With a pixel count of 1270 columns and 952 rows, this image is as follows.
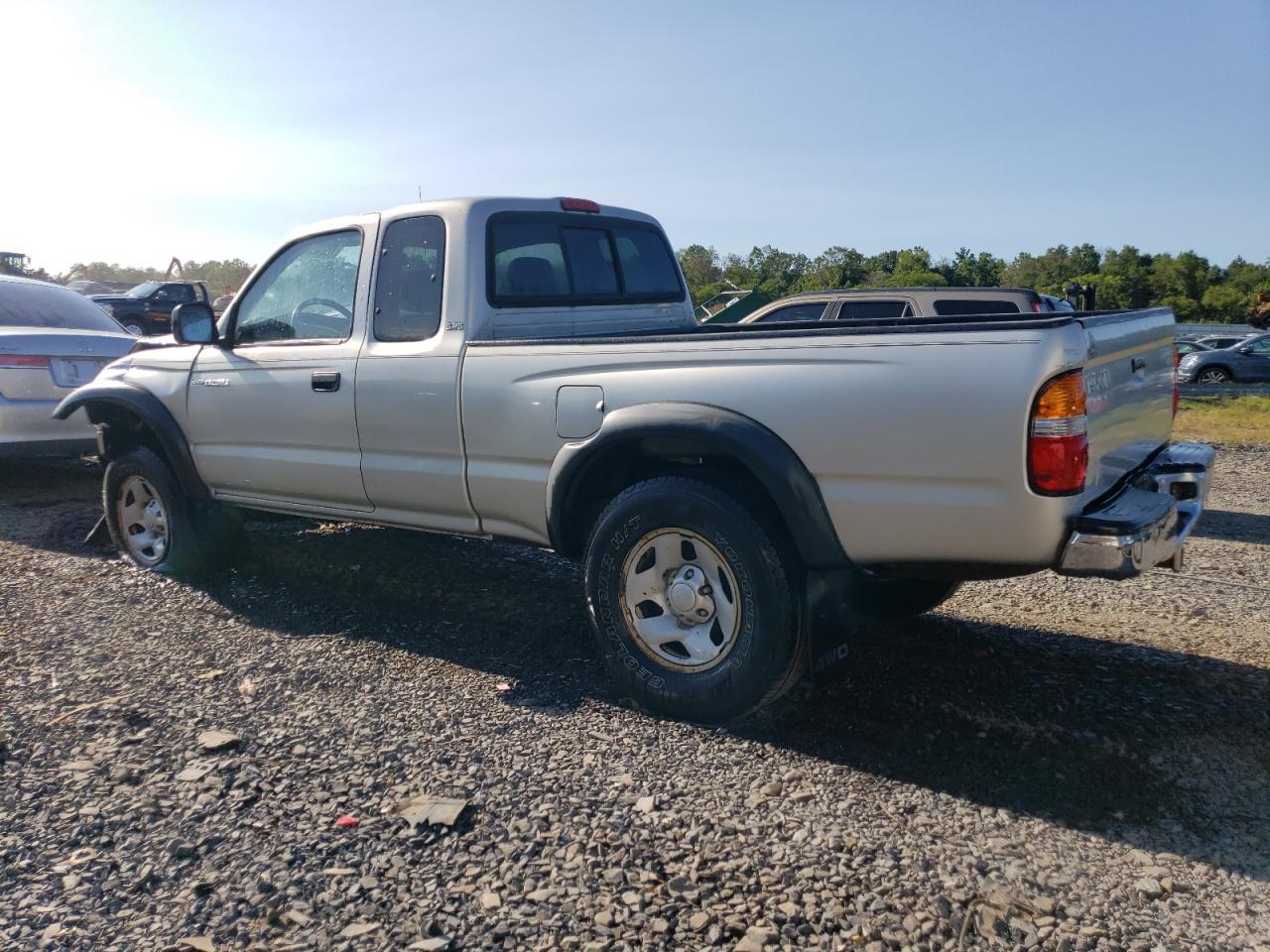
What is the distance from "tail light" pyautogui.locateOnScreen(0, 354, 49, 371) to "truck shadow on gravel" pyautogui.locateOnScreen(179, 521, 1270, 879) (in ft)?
10.3

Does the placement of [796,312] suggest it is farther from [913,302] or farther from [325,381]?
[325,381]

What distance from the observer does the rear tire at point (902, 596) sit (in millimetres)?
4352

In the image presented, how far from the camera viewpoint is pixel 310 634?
4910 millimetres

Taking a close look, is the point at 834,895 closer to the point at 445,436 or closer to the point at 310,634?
the point at 445,436

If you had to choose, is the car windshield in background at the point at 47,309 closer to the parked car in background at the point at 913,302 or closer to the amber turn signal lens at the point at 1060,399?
the parked car in background at the point at 913,302

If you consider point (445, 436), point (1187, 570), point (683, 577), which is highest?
point (445, 436)

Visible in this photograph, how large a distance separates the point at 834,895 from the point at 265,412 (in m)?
3.73

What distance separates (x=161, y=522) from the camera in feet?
19.6

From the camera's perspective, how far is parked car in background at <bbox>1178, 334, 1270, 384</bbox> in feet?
70.1

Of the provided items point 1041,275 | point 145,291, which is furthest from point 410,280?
point 1041,275

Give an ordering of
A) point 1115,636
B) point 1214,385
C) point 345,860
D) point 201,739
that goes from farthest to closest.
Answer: point 1214,385 → point 1115,636 → point 201,739 → point 345,860

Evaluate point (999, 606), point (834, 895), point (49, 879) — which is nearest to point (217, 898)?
point (49, 879)

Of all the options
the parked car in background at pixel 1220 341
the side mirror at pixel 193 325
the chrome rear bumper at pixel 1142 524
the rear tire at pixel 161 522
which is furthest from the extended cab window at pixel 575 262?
the parked car in background at pixel 1220 341

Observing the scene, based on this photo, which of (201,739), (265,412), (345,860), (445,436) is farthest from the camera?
(265,412)
